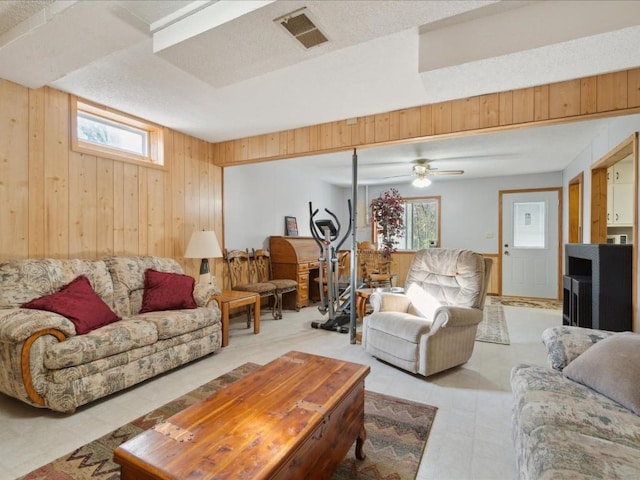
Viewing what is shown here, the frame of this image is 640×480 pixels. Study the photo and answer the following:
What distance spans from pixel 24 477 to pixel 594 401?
2.66m

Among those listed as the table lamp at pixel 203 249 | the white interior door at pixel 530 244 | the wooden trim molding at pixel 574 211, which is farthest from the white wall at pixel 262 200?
the wooden trim molding at pixel 574 211

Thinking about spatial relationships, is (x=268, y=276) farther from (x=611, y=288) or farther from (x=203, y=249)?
(x=611, y=288)

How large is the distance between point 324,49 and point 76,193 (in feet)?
8.65

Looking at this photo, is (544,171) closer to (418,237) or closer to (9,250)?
(418,237)

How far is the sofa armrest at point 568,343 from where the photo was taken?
1.79m

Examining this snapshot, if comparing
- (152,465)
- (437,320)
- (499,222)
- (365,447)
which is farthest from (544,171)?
(152,465)

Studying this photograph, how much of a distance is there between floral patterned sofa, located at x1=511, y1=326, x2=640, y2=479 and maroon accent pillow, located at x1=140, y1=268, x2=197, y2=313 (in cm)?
276

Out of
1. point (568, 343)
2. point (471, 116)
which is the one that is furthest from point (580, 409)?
point (471, 116)

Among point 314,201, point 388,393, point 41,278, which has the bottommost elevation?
point 388,393

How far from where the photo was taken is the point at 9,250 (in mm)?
2621

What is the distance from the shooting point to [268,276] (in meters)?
5.45

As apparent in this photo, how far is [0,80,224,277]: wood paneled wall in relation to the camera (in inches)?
105

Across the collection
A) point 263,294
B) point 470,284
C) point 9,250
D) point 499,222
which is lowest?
point 263,294

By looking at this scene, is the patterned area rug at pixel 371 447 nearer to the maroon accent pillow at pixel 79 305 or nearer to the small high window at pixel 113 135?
the maroon accent pillow at pixel 79 305
